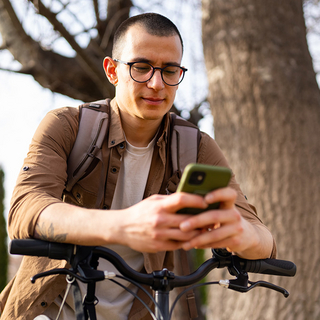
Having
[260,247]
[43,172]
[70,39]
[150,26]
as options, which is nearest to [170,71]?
[150,26]

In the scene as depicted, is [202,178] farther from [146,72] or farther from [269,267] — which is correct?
[146,72]

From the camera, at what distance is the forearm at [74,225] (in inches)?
49.3

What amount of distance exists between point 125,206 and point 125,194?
66mm

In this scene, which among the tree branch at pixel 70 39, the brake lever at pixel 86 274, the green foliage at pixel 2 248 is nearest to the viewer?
the brake lever at pixel 86 274

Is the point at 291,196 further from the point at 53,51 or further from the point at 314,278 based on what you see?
the point at 53,51

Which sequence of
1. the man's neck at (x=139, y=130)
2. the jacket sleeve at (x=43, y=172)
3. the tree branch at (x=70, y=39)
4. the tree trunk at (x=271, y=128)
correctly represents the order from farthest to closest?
1. the tree branch at (x=70, y=39)
2. the tree trunk at (x=271, y=128)
3. the man's neck at (x=139, y=130)
4. the jacket sleeve at (x=43, y=172)

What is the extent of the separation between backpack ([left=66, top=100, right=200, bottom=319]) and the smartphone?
37.5 inches

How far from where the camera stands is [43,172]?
1.66m

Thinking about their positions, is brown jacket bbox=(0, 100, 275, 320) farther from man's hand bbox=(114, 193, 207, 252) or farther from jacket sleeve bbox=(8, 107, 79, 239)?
man's hand bbox=(114, 193, 207, 252)

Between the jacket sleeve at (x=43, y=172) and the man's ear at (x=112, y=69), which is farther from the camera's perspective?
the man's ear at (x=112, y=69)

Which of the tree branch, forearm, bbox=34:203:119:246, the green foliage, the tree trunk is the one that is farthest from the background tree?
the green foliage

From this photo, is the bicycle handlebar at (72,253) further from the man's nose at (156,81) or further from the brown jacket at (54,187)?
the man's nose at (156,81)

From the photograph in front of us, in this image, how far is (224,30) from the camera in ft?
13.3

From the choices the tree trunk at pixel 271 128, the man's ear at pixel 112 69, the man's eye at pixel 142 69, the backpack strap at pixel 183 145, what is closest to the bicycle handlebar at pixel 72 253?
the backpack strap at pixel 183 145
